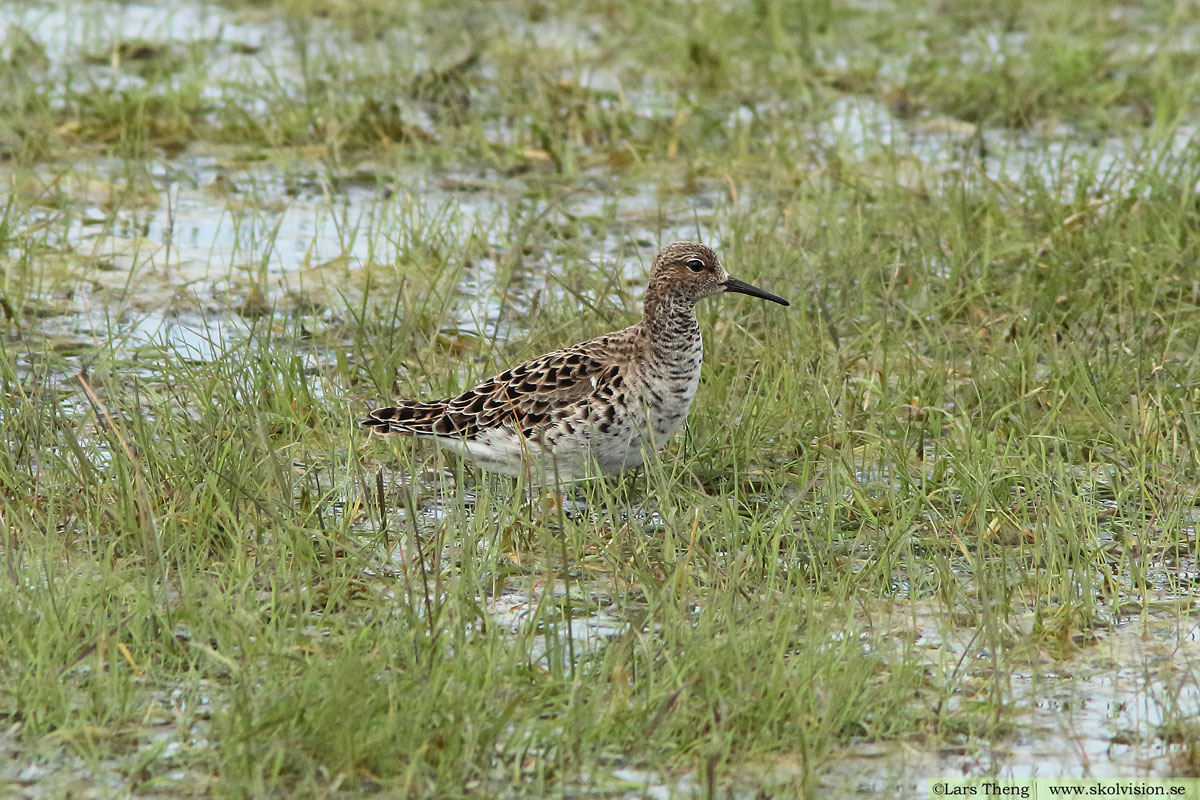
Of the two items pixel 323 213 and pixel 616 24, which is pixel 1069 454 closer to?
pixel 323 213

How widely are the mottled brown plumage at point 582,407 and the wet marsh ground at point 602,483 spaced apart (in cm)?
19

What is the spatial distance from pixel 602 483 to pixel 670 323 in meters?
0.82

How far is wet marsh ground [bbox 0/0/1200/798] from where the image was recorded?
15.5ft

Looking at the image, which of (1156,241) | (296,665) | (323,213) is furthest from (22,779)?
(1156,241)

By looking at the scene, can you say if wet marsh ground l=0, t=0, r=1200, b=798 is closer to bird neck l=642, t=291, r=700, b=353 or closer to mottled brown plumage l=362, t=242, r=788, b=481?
mottled brown plumage l=362, t=242, r=788, b=481

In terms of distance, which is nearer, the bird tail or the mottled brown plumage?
the mottled brown plumage

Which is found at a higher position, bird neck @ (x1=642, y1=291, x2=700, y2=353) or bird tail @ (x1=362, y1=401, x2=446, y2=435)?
bird neck @ (x1=642, y1=291, x2=700, y2=353)

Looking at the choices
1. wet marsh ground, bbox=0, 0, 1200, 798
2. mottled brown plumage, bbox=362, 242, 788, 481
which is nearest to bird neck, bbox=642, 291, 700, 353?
mottled brown plumage, bbox=362, 242, 788, 481

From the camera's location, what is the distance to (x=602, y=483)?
6.24 metres

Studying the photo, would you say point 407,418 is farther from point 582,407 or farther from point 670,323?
point 670,323

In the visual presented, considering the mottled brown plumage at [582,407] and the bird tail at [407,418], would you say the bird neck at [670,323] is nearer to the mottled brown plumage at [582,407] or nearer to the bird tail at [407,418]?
the mottled brown plumage at [582,407]

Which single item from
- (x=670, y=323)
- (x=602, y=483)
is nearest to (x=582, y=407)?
(x=602, y=483)

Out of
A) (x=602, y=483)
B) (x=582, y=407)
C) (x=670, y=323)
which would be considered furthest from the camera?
(x=670, y=323)

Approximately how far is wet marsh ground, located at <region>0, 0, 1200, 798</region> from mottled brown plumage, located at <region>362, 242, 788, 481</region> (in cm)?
19
